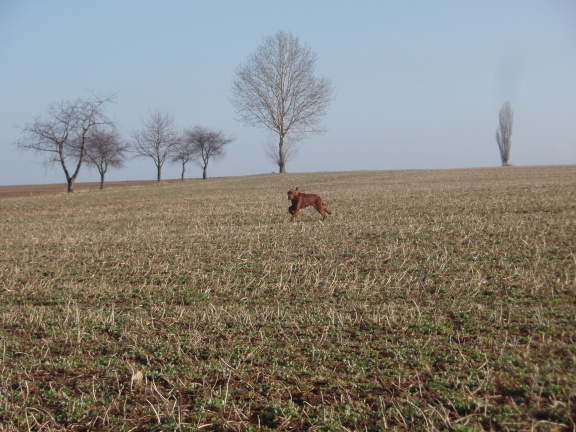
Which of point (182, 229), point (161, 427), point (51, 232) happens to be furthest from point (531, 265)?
point (51, 232)

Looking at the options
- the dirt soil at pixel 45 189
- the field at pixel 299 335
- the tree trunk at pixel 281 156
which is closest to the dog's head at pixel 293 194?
the field at pixel 299 335

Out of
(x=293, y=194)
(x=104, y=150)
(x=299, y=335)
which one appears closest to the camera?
(x=299, y=335)

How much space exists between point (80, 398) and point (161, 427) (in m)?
0.87

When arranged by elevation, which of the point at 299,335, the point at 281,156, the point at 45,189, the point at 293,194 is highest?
the point at 281,156

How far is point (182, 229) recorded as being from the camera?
13828 mm

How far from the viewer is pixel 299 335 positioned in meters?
5.09

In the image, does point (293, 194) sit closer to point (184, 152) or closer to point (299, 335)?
point (299, 335)

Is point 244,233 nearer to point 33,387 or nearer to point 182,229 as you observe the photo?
point 182,229

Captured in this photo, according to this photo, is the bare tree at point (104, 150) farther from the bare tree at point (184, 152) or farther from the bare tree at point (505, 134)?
the bare tree at point (505, 134)

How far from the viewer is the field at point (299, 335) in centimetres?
361

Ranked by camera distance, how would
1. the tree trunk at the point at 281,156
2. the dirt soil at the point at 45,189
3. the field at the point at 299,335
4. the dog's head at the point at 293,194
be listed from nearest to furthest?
the field at the point at 299,335
the dog's head at the point at 293,194
the dirt soil at the point at 45,189
the tree trunk at the point at 281,156

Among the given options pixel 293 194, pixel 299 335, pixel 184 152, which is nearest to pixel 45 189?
pixel 184 152

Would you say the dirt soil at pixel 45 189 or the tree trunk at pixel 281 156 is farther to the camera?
the tree trunk at pixel 281 156

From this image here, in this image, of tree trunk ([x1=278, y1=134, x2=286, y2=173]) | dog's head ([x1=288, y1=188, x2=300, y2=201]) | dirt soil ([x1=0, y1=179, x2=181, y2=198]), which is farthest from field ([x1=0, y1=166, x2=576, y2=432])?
tree trunk ([x1=278, y1=134, x2=286, y2=173])
